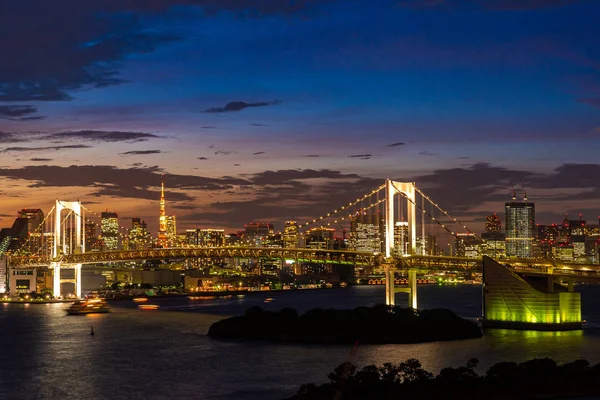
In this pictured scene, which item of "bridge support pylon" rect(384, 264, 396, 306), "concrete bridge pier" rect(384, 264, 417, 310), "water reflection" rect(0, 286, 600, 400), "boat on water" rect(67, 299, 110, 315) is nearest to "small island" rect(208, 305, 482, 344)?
"water reflection" rect(0, 286, 600, 400)

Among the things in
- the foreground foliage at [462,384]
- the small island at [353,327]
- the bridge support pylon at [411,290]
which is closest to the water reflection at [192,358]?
the small island at [353,327]

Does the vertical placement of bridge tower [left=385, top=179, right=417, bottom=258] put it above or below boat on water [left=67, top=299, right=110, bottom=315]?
above

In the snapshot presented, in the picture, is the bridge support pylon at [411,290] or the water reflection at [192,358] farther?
the bridge support pylon at [411,290]

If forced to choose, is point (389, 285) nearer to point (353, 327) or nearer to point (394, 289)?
point (394, 289)

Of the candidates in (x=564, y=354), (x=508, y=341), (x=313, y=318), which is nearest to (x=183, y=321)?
(x=313, y=318)

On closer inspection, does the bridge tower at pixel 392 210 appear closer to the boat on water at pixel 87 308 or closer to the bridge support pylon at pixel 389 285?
the bridge support pylon at pixel 389 285

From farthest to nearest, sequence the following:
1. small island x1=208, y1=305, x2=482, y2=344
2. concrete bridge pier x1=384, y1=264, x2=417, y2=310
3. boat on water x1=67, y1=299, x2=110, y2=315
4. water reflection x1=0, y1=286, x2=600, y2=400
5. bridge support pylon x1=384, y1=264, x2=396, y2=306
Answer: boat on water x1=67, y1=299, x2=110, y2=315
concrete bridge pier x1=384, y1=264, x2=417, y2=310
bridge support pylon x1=384, y1=264, x2=396, y2=306
small island x1=208, y1=305, x2=482, y2=344
water reflection x1=0, y1=286, x2=600, y2=400

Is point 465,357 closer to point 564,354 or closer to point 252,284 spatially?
point 564,354

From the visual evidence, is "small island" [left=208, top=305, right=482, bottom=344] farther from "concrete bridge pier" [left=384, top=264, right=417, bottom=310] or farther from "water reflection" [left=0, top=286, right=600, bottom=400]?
"concrete bridge pier" [left=384, top=264, right=417, bottom=310]
